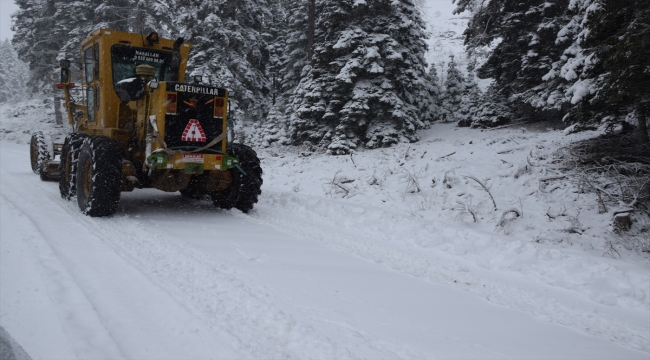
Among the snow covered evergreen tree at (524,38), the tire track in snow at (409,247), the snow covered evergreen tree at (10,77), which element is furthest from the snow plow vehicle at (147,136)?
the snow covered evergreen tree at (10,77)

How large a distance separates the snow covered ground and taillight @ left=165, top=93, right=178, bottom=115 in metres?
1.71

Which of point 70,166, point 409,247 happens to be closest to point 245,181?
point 409,247

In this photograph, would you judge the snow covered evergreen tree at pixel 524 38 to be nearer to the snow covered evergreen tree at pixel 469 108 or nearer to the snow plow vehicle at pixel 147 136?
the snow covered evergreen tree at pixel 469 108

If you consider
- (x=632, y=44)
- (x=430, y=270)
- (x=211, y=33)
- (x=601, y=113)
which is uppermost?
(x=211, y=33)

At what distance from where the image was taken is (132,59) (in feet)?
25.4

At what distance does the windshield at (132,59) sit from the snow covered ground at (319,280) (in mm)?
2433

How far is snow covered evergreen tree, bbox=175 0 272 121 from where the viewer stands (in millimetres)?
19953

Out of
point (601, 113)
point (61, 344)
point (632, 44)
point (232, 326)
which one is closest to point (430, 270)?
point (232, 326)

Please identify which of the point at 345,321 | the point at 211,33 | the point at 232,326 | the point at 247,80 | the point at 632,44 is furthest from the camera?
the point at 247,80

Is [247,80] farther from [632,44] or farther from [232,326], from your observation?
[232,326]

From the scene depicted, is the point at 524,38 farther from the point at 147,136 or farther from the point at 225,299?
the point at 225,299

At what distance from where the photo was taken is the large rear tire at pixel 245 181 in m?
7.27

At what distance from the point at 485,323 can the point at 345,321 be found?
4.10 feet

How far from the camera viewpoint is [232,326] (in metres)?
3.11
